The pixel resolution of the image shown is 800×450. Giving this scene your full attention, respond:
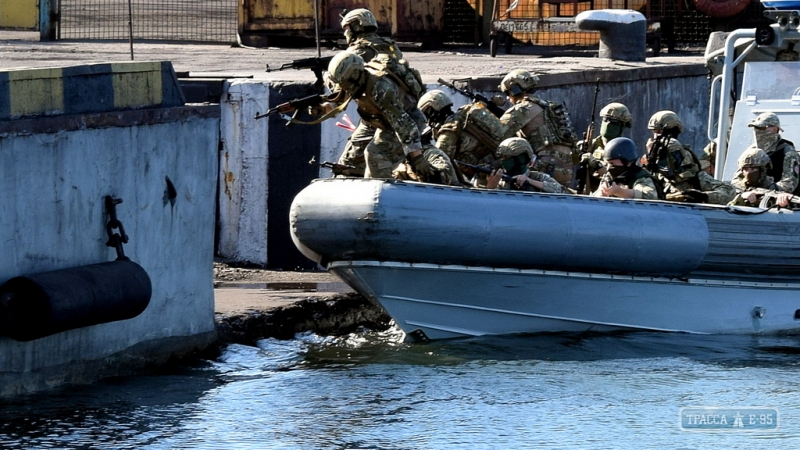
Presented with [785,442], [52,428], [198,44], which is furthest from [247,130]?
[198,44]

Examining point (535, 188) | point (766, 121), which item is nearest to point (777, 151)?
point (766, 121)

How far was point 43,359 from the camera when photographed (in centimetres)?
716

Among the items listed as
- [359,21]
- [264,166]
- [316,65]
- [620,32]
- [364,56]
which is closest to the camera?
[364,56]

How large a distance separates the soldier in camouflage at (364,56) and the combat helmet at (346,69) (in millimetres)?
317

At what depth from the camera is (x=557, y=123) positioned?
10438 millimetres

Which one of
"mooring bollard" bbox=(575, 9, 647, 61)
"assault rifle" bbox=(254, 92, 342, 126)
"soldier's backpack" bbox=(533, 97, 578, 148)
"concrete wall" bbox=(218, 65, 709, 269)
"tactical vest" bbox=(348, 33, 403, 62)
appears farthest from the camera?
"mooring bollard" bbox=(575, 9, 647, 61)

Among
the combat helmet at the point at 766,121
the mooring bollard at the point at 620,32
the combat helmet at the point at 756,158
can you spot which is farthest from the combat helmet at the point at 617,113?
the mooring bollard at the point at 620,32

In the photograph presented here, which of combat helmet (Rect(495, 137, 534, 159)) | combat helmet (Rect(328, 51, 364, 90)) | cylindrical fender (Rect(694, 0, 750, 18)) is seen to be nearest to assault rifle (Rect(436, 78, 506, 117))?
combat helmet (Rect(328, 51, 364, 90))

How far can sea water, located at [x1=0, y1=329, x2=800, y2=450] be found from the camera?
6.78 meters

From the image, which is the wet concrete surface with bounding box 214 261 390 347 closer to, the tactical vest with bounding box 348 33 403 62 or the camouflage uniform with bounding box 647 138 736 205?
the tactical vest with bounding box 348 33 403 62

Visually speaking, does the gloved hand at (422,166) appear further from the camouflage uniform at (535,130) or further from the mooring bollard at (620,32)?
the mooring bollard at (620,32)

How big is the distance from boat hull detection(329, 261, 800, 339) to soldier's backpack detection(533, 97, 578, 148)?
6.01 feet

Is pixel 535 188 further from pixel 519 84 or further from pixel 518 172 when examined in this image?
pixel 519 84

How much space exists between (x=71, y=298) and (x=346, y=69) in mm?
2966
